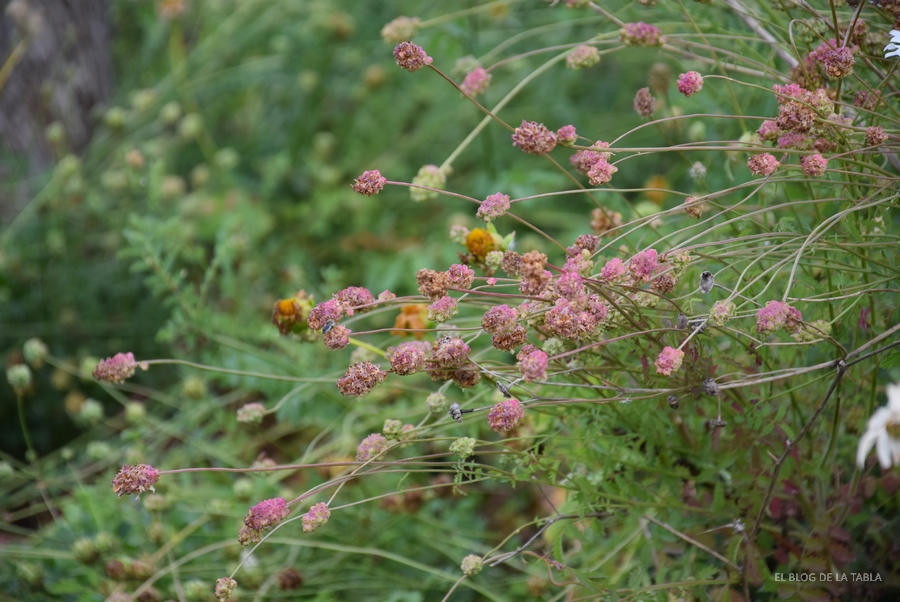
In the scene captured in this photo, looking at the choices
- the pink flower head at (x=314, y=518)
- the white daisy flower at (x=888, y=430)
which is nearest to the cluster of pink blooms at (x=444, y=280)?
the pink flower head at (x=314, y=518)

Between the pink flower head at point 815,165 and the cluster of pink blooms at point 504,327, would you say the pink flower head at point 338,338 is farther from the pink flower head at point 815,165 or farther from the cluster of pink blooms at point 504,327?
the pink flower head at point 815,165

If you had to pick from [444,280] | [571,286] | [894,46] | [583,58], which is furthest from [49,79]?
[894,46]

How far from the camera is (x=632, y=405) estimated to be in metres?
0.90

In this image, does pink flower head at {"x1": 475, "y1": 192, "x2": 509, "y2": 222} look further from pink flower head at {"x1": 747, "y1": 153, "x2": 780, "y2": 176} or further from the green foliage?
pink flower head at {"x1": 747, "y1": 153, "x2": 780, "y2": 176}

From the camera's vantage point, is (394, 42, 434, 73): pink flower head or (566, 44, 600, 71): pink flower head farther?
(566, 44, 600, 71): pink flower head

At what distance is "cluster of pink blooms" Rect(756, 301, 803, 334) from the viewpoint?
73 cm

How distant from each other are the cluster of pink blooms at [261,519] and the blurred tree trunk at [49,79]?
6.28ft

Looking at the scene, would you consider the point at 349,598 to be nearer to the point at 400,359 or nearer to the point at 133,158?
the point at 400,359

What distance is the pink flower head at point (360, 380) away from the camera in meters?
0.75

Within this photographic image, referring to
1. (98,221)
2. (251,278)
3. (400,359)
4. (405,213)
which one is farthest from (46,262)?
(400,359)

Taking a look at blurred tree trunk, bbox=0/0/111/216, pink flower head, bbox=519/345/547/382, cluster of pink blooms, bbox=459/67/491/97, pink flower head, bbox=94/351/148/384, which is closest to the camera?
pink flower head, bbox=519/345/547/382

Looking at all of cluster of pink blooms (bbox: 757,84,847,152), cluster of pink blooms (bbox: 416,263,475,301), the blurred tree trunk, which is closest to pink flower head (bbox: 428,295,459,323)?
cluster of pink blooms (bbox: 416,263,475,301)

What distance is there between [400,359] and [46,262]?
5.33 ft

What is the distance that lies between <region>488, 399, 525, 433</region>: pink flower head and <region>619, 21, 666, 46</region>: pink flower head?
461 millimetres
